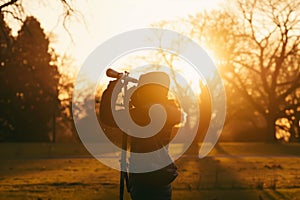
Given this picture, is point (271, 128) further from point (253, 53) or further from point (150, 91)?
point (150, 91)

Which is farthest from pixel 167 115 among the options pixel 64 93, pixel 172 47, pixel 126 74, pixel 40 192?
pixel 64 93

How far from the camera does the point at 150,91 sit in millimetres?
4375

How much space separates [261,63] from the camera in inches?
1924

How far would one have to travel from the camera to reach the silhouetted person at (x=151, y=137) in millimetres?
4254

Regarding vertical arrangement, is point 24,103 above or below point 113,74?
above

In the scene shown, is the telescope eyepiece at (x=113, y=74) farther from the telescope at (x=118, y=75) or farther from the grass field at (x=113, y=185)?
the grass field at (x=113, y=185)

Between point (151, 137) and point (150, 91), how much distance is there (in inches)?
14.6

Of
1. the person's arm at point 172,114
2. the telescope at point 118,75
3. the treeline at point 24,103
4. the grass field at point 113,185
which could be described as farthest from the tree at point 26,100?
the person's arm at point 172,114

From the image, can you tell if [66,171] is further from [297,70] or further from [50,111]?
[297,70]

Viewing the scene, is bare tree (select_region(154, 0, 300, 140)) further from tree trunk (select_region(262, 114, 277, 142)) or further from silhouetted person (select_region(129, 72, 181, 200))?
silhouetted person (select_region(129, 72, 181, 200))

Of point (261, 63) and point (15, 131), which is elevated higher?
point (261, 63)

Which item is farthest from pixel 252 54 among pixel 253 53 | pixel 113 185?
pixel 113 185

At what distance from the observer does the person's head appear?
4367mm

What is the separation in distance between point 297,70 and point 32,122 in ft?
80.7
